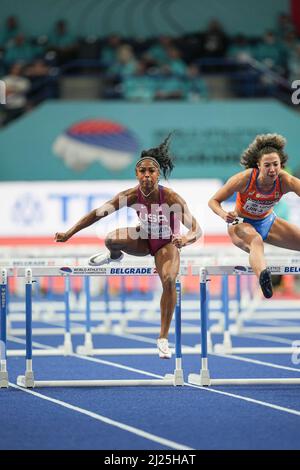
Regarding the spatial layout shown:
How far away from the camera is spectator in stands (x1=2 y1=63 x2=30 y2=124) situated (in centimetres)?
1933

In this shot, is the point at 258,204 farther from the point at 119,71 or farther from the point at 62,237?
the point at 119,71

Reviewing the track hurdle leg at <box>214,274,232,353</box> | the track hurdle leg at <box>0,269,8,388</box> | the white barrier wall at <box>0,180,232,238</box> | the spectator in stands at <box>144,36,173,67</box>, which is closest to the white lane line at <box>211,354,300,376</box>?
the track hurdle leg at <box>214,274,232,353</box>

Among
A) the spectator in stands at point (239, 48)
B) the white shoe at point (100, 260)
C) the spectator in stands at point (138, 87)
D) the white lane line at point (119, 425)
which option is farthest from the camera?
the spectator in stands at point (239, 48)

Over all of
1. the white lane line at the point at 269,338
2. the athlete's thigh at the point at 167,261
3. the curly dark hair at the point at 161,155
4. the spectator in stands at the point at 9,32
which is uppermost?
the spectator in stands at the point at 9,32

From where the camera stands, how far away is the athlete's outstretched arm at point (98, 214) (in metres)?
7.74

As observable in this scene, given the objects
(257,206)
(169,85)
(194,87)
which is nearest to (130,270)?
(257,206)

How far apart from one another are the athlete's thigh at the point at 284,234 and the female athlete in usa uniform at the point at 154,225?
0.75 meters

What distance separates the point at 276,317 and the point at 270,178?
6.42m

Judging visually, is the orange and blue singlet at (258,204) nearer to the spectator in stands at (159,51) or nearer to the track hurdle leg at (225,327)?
the track hurdle leg at (225,327)

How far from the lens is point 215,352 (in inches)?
401

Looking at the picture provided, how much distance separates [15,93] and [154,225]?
12.2 metres

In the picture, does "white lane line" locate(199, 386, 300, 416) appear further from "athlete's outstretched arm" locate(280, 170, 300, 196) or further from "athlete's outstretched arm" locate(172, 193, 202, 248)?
"athlete's outstretched arm" locate(280, 170, 300, 196)

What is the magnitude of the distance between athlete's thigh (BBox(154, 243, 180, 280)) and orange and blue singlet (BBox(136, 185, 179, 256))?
4.0 inches

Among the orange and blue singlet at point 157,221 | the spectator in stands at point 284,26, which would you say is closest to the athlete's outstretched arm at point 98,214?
the orange and blue singlet at point 157,221
